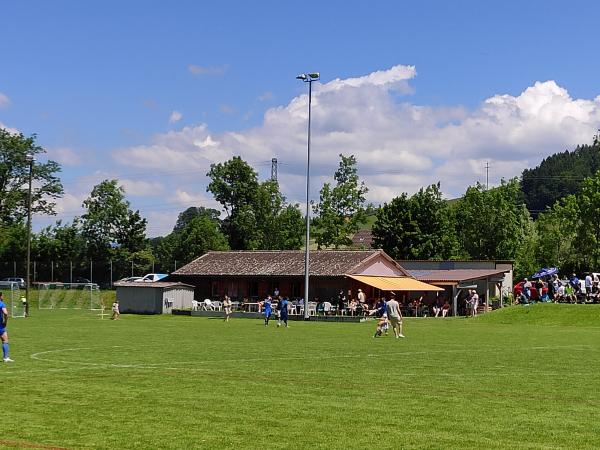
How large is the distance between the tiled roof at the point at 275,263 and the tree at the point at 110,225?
28037mm

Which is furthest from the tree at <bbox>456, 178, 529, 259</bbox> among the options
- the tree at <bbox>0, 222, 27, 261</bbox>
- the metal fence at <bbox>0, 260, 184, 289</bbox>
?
the tree at <bbox>0, 222, 27, 261</bbox>

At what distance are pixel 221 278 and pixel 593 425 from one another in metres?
66.1

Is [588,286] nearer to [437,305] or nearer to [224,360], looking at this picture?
[437,305]

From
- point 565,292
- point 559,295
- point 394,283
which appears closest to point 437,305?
point 394,283

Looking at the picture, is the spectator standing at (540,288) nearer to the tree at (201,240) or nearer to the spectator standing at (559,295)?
the spectator standing at (559,295)

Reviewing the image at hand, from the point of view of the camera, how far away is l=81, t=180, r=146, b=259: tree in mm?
108000

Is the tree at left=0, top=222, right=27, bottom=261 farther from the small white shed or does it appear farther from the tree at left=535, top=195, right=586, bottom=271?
the tree at left=535, top=195, right=586, bottom=271

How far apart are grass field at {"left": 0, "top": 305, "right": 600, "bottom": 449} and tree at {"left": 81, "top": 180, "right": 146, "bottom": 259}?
7810 centimetres

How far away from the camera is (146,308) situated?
70.6 metres

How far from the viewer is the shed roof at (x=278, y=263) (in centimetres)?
7462

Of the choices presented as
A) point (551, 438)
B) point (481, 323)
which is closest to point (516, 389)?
point (551, 438)

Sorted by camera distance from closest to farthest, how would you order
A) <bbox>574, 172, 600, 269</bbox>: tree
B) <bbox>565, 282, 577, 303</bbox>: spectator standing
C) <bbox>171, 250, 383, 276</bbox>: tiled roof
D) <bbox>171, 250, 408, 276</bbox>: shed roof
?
1. <bbox>565, 282, 577, 303</bbox>: spectator standing
2. <bbox>171, 250, 408, 276</bbox>: shed roof
3. <bbox>171, 250, 383, 276</bbox>: tiled roof
4. <bbox>574, 172, 600, 269</bbox>: tree

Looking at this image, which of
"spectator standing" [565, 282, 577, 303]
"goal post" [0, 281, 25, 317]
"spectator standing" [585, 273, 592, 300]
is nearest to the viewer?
"spectator standing" [565, 282, 577, 303]

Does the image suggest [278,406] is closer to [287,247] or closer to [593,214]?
[593,214]
